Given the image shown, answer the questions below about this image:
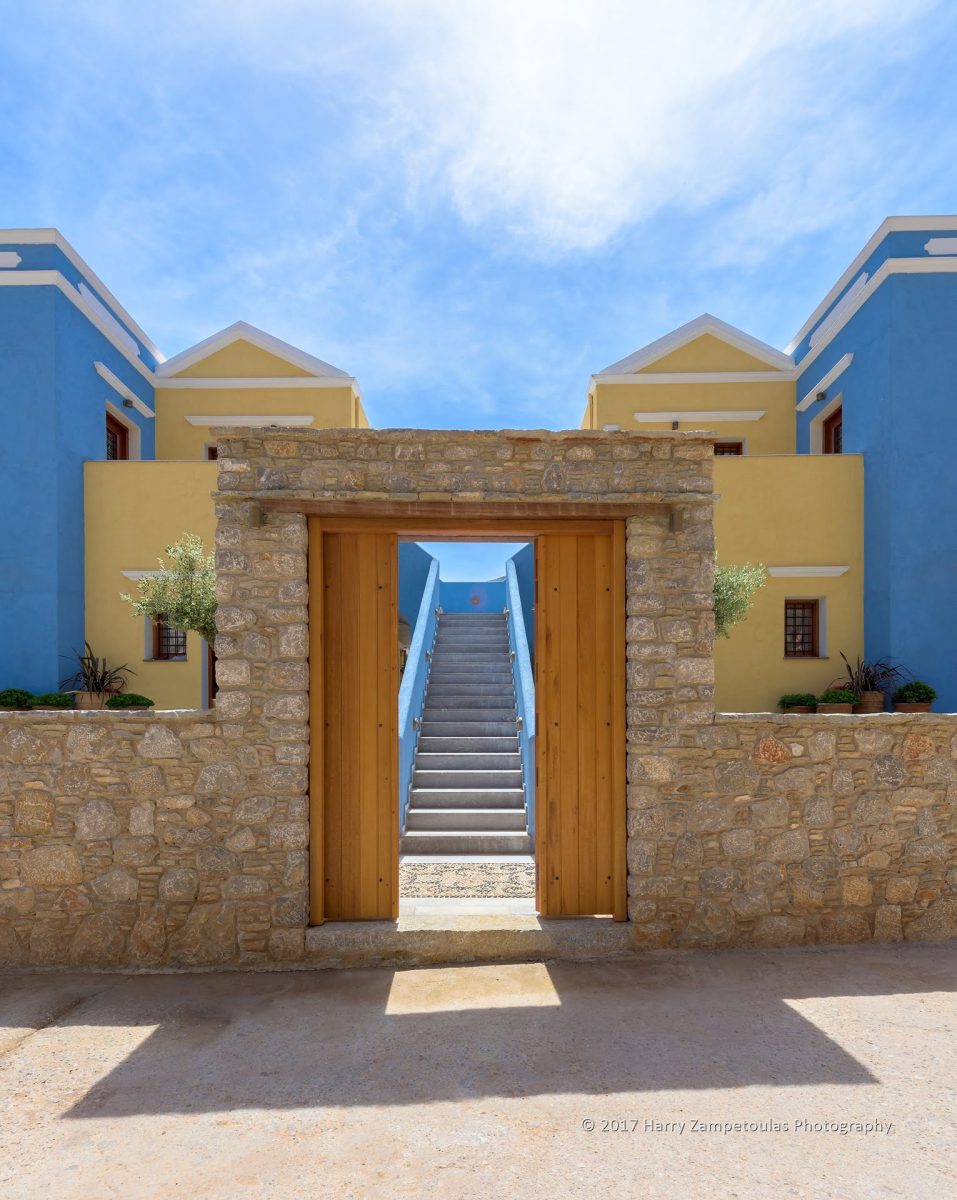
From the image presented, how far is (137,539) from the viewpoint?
970cm

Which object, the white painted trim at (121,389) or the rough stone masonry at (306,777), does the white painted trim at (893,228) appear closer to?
the rough stone masonry at (306,777)

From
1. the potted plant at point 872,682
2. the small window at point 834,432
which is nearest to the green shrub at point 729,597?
the potted plant at point 872,682

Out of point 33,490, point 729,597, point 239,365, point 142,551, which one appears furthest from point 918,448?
point 33,490

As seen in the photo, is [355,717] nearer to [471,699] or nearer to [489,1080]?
[489,1080]

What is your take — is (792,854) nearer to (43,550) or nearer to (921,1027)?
(921,1027)

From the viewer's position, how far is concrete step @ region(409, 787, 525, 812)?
7.42 meters

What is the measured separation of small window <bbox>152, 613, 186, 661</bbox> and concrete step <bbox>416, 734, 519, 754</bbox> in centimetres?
406

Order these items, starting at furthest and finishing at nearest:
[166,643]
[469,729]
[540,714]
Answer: [166,643] → [469,729] → [540,714]

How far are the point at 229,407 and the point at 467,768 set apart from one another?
7899mm

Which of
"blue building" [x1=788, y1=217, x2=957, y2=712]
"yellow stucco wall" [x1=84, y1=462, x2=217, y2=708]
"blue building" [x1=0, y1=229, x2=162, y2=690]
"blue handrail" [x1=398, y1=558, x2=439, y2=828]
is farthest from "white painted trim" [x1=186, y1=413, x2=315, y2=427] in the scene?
"blue building" [x1=788, y1=217, x2=957, y2=712]

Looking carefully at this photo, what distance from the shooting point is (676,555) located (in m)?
4.62

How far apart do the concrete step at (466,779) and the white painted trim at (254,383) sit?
23.5ft

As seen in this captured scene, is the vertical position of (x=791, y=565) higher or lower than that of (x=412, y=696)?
higher

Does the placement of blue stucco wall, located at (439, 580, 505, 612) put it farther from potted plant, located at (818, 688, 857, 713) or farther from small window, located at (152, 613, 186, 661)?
potted plant, located at (818, 688, 857, 713)
